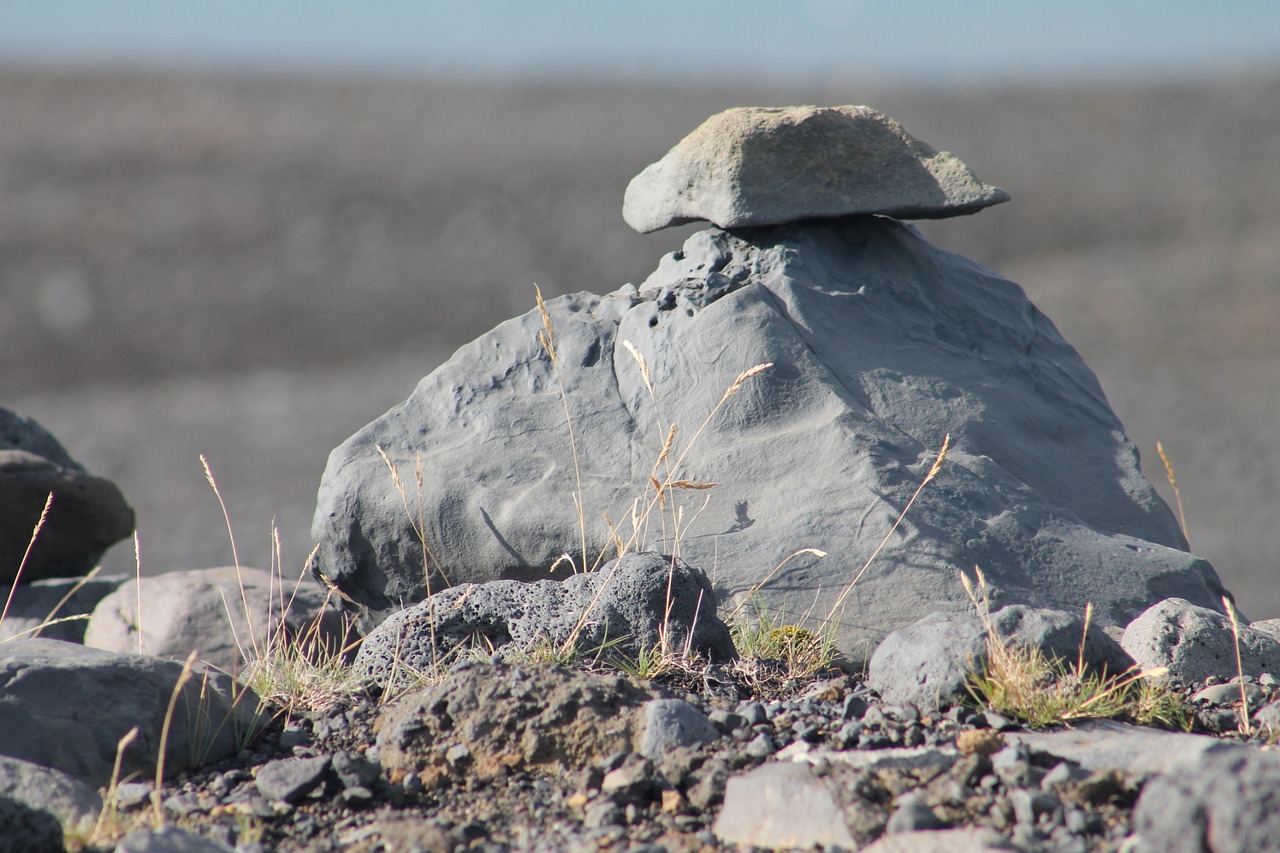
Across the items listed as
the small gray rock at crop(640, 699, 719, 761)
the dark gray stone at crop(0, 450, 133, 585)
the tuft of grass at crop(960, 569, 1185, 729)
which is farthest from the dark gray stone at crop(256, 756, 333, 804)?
the dark gray stone at crop(0, 450, 133, 585)

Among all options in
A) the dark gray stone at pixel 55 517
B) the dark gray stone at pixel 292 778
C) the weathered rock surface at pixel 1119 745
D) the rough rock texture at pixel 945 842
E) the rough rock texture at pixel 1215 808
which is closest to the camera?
the rough rock texture at pixel 1215 808

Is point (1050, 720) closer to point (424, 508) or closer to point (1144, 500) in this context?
point (1144, 500)

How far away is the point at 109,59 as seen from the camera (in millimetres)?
36688

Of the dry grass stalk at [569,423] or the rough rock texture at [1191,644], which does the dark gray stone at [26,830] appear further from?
the rough rock texture at [1191,644]

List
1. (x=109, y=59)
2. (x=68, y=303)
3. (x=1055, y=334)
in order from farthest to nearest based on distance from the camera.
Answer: (x=109, y=59) < (x=68, y=303) < (x=1055, y=334)

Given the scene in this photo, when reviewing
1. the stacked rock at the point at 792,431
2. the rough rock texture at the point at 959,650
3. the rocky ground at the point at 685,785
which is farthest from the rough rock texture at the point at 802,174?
the rocky ground at the point at 685,785

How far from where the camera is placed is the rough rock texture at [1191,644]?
3.49 meters

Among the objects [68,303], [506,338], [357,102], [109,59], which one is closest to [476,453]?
[506,338]

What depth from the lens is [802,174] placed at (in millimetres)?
4555

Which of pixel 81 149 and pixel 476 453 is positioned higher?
pixel 81 149

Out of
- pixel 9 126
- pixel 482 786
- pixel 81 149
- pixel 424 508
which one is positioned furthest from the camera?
pixel 9 126

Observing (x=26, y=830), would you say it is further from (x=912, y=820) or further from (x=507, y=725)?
(x=912, y=820)

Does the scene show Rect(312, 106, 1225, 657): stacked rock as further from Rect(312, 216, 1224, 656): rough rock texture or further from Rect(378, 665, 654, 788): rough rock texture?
Rect(378, 665, 654, 788): rough rock texture

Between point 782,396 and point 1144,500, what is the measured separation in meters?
1.43
